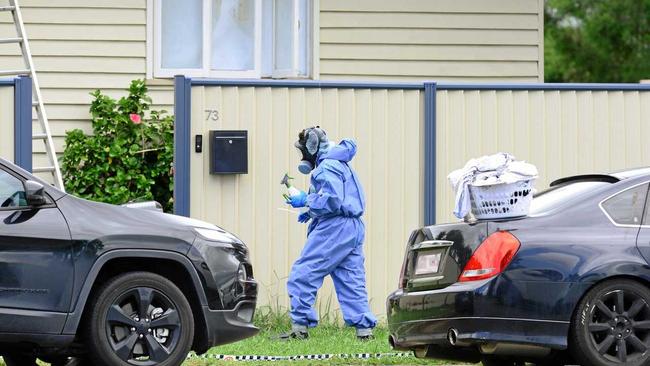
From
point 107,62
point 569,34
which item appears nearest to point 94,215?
point 107,62

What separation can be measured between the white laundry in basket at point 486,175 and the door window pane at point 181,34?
22.1ft

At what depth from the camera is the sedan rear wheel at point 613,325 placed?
923 cm

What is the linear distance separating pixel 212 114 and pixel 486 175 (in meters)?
3.76

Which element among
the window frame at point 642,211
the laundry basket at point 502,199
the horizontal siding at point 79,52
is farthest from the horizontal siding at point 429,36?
the window frame at point 642,211

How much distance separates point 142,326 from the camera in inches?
372

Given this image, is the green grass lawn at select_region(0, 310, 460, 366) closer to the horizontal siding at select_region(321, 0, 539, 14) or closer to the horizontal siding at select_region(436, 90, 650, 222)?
the horizontal siding at select_region(436, 90, 650, 222)

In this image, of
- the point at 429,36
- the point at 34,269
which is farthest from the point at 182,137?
the point at 429,36

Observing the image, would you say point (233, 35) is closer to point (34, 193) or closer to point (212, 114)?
point (212, 114)

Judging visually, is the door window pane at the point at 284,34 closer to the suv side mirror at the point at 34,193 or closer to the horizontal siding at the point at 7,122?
the horizontal siding at the point at 7,122

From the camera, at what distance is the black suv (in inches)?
361

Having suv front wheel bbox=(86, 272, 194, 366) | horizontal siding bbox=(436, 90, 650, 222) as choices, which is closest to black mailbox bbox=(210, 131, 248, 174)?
horizontal siding bbox=(436, 90, 650, 222)

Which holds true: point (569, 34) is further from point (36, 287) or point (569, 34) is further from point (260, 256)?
point (36, 287)

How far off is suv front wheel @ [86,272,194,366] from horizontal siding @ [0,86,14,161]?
11.3 ft

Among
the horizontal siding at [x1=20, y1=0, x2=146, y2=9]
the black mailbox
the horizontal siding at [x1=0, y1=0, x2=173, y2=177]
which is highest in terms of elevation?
the horizontal siding at [x1=20, y1=0, x2=146, y2=9]
